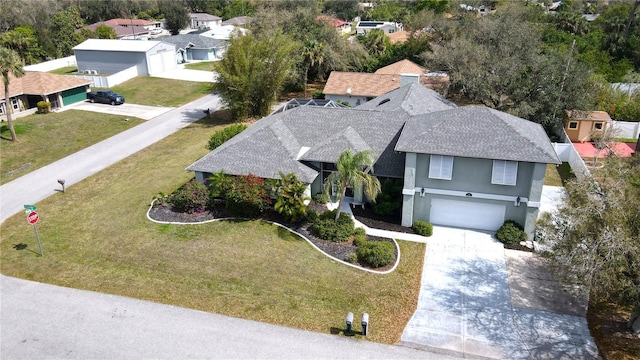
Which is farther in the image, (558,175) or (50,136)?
(50,136)

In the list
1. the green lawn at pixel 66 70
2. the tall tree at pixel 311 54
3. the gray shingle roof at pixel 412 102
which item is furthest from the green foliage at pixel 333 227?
the green lawn at pixel 66 70

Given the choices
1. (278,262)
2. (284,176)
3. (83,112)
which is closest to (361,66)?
(83,112)

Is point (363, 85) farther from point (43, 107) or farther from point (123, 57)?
point (123, 57)

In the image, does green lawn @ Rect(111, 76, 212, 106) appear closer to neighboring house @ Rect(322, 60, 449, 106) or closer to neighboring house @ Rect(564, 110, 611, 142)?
neighboring house @ Rect(322, 60, 449, 106)

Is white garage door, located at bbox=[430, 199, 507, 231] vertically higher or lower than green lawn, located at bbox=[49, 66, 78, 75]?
lower

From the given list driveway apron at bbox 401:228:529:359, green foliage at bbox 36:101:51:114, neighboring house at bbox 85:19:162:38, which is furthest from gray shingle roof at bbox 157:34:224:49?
driveway apron at bbox 401:228:529:359

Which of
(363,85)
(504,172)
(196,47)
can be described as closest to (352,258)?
(504,172)
